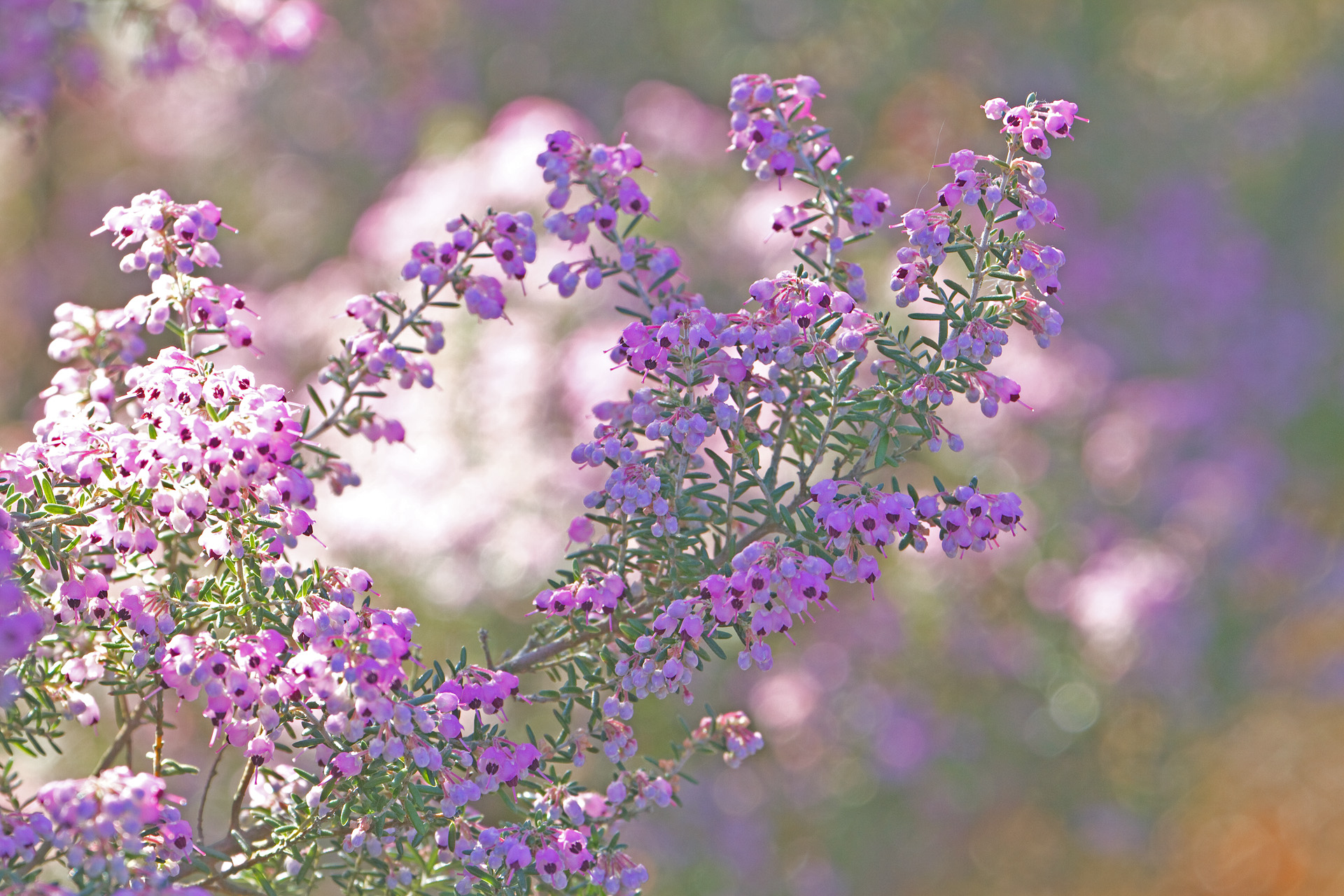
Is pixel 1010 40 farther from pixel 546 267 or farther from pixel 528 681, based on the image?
pixel 528 681

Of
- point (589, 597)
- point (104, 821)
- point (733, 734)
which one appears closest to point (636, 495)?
point (589, 597)

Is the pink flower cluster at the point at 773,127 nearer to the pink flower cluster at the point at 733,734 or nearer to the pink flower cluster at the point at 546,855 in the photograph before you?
the pink flower cluster at the point at 733,734

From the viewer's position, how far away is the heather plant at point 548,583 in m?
1.60

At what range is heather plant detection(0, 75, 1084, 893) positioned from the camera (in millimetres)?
1601

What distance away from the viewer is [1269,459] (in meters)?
7.13

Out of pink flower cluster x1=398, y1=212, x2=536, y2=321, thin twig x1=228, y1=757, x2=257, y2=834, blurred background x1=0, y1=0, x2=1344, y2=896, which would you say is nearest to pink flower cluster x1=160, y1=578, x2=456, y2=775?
thin twig x1=228, y1=757, x2=257, y2=834

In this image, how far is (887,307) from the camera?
5238mm

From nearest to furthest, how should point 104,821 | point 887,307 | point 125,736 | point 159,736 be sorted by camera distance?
point 104,821, point 159,736, point 125,736, point 887,307

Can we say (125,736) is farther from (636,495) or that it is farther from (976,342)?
(976,342)

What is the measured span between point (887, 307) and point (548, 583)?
3.77 meters

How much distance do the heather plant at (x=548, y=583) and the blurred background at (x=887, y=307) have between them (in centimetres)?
158

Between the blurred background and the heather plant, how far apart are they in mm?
1580

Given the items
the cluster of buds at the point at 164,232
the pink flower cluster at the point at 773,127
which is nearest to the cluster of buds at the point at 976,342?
the pink flower cluster at the point at 773,127

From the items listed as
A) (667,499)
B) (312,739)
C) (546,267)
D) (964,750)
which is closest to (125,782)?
(312,739)
